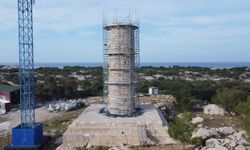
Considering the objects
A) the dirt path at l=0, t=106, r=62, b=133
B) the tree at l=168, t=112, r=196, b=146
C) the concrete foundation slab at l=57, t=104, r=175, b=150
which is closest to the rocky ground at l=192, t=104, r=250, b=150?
the tree at l=168, t=112, r=196, b=146

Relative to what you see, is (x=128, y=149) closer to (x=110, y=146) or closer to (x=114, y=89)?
(x=110, y=146)

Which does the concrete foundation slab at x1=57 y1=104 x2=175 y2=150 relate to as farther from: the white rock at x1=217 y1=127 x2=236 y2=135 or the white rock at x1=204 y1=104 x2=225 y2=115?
the white rock at x1=204 y1=104 x2=225 y2=115

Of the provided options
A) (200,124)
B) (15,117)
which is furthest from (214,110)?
(15,117)

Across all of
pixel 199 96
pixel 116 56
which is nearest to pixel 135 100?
pixel 116 56

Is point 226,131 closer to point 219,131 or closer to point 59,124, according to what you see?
point 219,131

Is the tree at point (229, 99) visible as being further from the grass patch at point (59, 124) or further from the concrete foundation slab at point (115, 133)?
the grass patch at point (59, 124)

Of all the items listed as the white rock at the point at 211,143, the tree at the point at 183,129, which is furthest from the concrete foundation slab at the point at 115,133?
the tree at the point at 183,129
